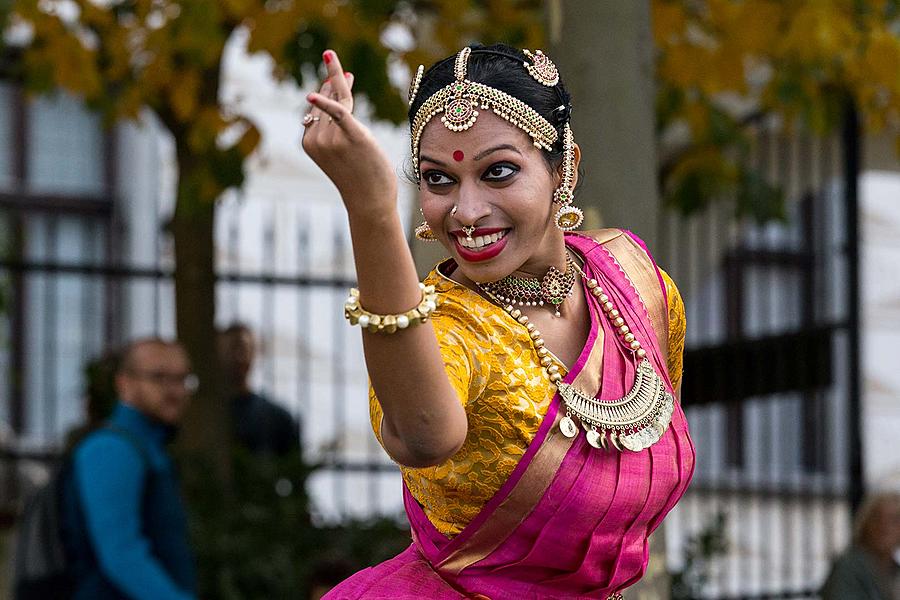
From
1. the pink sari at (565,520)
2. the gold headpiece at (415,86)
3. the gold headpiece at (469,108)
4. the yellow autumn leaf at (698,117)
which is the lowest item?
the pink sari at (565,520)

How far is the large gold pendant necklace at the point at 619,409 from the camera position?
7.64 feet

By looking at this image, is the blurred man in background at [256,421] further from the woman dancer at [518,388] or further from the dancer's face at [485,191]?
the dancer's face at [485,191]

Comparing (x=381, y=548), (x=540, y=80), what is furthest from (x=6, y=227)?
(x=540, y=80)

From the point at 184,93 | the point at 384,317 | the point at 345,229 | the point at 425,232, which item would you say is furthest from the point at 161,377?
the point at 345,229

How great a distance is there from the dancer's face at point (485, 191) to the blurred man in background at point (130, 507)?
3.00m

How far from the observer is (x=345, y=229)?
403 inches

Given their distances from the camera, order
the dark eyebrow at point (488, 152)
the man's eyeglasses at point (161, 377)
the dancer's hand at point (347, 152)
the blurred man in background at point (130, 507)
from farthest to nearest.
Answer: the man's eyeglasses at point (161, 377) < the blurred man in background at point (130, 507) < the dark eyebrow at point (488, 152) < the dancer's hand at point (347, 152)

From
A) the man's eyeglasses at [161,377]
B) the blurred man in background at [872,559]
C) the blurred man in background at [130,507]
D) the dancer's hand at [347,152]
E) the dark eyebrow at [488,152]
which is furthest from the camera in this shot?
the blurred man in background at [872,559]

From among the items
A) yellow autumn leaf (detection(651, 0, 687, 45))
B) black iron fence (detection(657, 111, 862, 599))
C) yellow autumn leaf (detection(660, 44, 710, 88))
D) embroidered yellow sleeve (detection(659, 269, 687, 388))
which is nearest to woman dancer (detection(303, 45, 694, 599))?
embroidered yellow sleeve (detection(659, 269, 687, 388))

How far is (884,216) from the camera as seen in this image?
39.5ft

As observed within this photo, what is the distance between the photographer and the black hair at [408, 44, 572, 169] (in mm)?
2334

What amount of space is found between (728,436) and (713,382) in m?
3.50

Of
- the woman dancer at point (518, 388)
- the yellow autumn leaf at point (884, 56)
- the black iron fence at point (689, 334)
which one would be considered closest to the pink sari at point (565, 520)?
the woman dancer at point (518, 388)

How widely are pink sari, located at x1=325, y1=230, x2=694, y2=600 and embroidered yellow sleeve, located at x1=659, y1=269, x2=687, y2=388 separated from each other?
209mm
